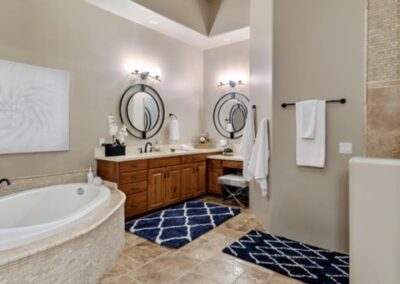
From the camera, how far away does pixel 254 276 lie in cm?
221

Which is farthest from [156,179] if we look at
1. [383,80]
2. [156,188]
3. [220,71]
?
[383,80]

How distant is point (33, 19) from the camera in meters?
3.06

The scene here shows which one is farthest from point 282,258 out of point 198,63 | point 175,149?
point 198,63

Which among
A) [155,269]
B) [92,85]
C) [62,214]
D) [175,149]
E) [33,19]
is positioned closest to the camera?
[155,269]

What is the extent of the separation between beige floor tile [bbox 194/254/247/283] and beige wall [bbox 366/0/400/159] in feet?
5.46

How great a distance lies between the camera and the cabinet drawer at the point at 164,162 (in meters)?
3.85

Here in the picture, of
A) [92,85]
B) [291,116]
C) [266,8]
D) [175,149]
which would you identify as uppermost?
[266,8]

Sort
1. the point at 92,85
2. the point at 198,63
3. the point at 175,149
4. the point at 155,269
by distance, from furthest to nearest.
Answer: the point at 198,63, the point at 175,149, the point at 92,85, the point at 155,269

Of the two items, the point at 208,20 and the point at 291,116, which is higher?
the point at 208,20

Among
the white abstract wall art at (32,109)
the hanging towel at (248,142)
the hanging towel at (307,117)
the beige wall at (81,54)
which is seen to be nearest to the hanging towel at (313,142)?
the hanging towel at (307,117)

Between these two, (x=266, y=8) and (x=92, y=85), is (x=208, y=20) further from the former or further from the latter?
(x=92, y=85)

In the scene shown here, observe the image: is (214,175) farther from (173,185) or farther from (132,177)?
(132,177)

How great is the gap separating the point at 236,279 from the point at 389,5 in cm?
282

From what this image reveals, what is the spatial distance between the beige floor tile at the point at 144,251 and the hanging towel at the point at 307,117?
1.99m
